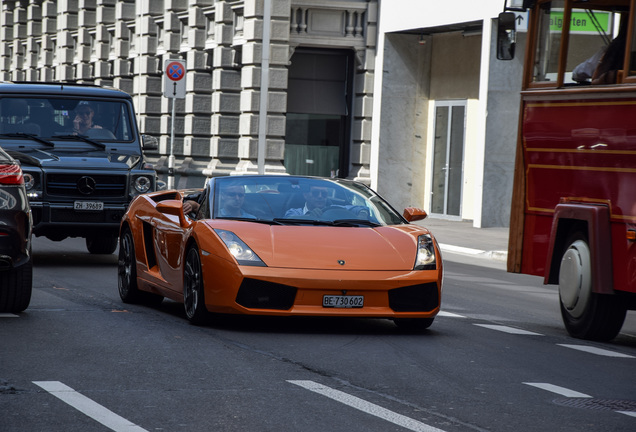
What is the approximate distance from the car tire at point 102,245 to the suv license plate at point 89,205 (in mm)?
1887

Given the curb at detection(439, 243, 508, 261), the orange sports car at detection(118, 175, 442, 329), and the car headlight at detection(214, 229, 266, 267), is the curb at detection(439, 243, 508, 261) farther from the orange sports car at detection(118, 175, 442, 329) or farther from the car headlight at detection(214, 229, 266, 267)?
the car headlight at detection(214, 229, 266, 267)

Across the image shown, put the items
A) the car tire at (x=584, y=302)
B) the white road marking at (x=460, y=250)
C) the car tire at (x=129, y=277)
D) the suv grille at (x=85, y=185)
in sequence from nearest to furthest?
1. the car tire at (x=584, y=302)
2. the car tire at (x=129, y=277)
3. the suv grille at (x=85, y=185)
4. the white road marking at (x=460, y=250)

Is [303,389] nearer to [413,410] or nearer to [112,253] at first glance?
[413,410]

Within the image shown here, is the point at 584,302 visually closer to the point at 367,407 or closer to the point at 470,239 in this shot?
the point at 367,407

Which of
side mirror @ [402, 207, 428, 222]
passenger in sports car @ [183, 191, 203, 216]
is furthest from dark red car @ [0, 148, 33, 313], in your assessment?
side mirror @ [402, 207, 428, 222]

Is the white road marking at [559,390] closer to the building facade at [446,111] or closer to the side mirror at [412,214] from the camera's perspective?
the side mirror at [412,214]

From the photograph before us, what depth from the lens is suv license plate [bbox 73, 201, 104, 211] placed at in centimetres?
1570

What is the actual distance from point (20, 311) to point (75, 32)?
Result: 39979mm

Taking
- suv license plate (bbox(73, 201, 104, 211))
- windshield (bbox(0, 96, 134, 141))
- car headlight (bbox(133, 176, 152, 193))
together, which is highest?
windshield (bbox(0, 96, 134, 141))

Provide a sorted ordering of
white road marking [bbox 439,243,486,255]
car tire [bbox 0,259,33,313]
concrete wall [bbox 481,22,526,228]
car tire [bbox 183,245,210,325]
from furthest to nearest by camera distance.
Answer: concrete wall [bbox 481,22,526,228] < white road marking [bbox 439,243,486,255] < car tire [bbox 0,259,33,313] < car tire [bbox 183,245,210,325]

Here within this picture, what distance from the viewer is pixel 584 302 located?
406 inches

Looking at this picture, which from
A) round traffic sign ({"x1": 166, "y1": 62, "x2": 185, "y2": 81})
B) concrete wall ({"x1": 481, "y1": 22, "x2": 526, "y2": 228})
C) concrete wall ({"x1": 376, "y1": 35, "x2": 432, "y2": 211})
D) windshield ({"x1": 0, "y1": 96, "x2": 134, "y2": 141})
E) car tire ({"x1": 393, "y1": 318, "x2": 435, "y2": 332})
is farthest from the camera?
concrete wall ({"x1": 376, "y1": 35, "x2": 432, "y2": 211})

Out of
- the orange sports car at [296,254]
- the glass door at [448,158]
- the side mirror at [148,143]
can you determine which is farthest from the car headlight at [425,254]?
the glass door at [448,158]

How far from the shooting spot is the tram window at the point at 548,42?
435 inches
